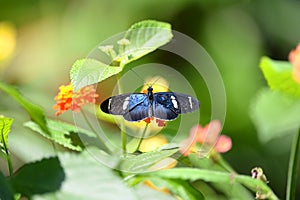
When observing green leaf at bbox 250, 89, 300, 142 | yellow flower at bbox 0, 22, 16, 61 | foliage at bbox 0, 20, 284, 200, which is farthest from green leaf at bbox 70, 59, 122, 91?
yellow flower at bbox 0, 22, 16, 61

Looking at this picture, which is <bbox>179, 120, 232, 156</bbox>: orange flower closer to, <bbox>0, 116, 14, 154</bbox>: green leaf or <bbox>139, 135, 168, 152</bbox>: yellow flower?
<bbox>139, 135, 168, 152</bbox>: yellow flower

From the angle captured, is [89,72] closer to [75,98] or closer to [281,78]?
[75,98]

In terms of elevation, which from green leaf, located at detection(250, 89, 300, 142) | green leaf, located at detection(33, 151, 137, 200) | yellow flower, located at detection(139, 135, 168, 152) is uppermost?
green leaf, located at detection(33, 151, 137, 200)

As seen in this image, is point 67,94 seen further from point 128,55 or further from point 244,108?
point 244,108

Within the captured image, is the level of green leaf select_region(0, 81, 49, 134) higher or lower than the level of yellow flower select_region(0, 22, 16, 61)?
higher

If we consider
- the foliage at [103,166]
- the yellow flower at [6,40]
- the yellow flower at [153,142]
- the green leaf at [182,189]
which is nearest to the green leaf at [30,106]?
the foliage at [103,166]

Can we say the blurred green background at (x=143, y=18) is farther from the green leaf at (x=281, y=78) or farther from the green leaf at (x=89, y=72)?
the green leaf at (x=89, y=72)
